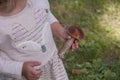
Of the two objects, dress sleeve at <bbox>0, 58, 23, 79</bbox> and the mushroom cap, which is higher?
the mushroom cap

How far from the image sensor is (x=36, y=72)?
1995 mm

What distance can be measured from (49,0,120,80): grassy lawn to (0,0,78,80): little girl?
1266 millimetres

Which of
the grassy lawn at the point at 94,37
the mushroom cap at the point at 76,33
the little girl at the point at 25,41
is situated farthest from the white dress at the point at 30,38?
the grassy lawn at the point at 94,37

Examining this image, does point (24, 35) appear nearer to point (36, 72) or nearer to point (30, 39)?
point (30, 39)

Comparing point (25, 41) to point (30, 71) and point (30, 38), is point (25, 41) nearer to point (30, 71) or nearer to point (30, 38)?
point (30, 38)

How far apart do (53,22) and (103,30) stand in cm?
171

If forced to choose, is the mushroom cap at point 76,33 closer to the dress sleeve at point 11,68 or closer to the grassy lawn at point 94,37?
the dress sleeve at point 11,68

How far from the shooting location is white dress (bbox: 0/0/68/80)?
2020mm

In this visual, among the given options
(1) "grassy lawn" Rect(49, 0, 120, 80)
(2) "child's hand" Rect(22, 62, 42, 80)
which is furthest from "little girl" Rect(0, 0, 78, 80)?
(1) "grassy lawn" Rect(49, 0, 120, 80)

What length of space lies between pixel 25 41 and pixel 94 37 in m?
1.83

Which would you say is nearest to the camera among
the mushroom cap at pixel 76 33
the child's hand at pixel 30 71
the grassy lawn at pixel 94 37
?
the child's hand at pixel 30 71

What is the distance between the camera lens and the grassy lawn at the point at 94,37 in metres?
3.44

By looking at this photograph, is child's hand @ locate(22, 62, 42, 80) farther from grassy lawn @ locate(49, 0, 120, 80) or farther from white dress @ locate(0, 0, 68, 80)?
grassy lawn @ locate(49, 0, 120, 80)

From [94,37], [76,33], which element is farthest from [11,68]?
[94,37]
